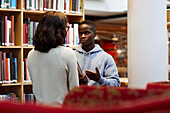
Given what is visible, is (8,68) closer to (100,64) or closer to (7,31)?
(7,31)

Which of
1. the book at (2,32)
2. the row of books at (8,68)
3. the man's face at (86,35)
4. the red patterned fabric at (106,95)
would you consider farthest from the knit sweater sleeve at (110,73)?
the red patterned fabric at (106,95)

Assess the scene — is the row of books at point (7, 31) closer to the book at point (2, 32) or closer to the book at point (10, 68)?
the book at point (2, 32)

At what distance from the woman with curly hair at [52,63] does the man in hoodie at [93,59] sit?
0.73m

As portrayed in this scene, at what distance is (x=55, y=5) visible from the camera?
3855mm

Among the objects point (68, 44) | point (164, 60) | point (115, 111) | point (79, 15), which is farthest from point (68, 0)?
point (115, 111)

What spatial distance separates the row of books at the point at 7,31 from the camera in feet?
11.5

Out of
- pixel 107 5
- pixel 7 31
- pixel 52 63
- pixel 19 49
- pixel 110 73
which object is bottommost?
pixel 110 73

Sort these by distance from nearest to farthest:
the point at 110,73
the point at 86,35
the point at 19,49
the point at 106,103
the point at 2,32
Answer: the point at 106,103
the point at 110,73
the point at 86,35
the point at 2,32
the point at 19,49

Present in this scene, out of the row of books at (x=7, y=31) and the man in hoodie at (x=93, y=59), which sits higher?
the row of books at (x=7, y=31)

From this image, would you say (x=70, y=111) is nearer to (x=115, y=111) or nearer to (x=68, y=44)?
(x=115, y=111)

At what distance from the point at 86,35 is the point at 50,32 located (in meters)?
0.95

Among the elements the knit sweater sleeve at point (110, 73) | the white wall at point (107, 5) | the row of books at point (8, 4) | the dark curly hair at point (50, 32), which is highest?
the white wall at point (107, 5)

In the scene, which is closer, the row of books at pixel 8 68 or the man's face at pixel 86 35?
the man's face at pixel 86 35

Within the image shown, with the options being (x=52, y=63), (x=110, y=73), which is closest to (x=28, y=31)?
(x=110, y=73)
